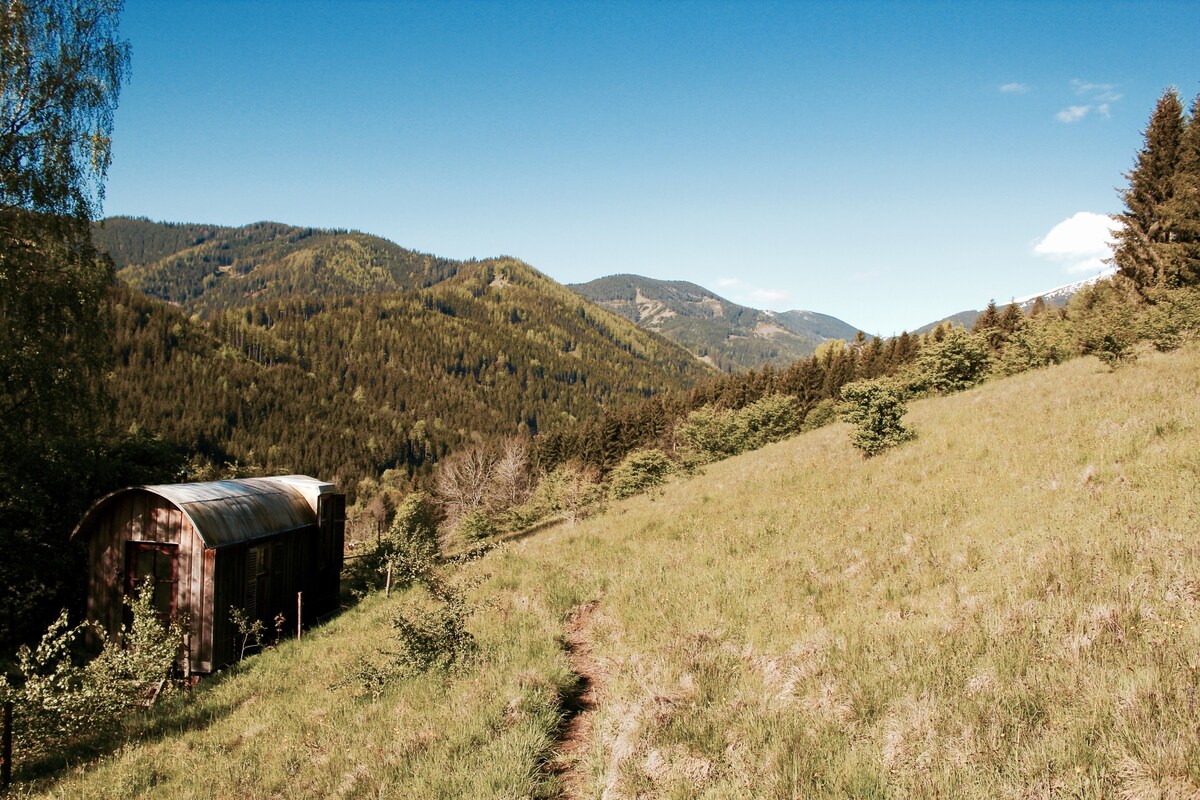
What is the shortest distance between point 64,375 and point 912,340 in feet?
241

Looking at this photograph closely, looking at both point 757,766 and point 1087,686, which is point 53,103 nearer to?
point 757,766

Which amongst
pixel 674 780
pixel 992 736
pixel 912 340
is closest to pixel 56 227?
pixel 674 780

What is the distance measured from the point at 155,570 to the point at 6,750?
977 cm

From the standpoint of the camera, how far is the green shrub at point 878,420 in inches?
652

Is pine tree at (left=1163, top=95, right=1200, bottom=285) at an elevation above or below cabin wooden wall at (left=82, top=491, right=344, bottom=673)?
Answer: above

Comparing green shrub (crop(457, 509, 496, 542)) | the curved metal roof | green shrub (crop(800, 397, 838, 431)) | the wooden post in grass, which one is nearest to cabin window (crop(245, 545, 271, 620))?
the curved metal roof

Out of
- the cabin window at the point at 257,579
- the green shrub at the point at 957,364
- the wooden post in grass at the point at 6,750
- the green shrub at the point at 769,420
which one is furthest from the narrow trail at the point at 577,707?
the green shrub at the point at 769,420

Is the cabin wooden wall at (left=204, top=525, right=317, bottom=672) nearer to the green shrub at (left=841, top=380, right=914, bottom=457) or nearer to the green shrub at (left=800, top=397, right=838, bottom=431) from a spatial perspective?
the green shrub at (left=841, top=380, right=914, bottom=457)

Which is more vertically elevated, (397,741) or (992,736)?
(992,736)

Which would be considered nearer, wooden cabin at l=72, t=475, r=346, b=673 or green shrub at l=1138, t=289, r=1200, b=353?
wooden cabin at l=72, t=475, r=346, b=673

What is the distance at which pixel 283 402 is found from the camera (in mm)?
167250

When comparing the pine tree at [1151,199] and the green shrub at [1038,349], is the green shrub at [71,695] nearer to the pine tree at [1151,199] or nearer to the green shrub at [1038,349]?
the green shrub at [1038,349]

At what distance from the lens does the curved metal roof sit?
16.2 metres

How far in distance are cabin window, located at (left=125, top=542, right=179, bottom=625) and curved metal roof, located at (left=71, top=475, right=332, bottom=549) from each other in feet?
4.81
